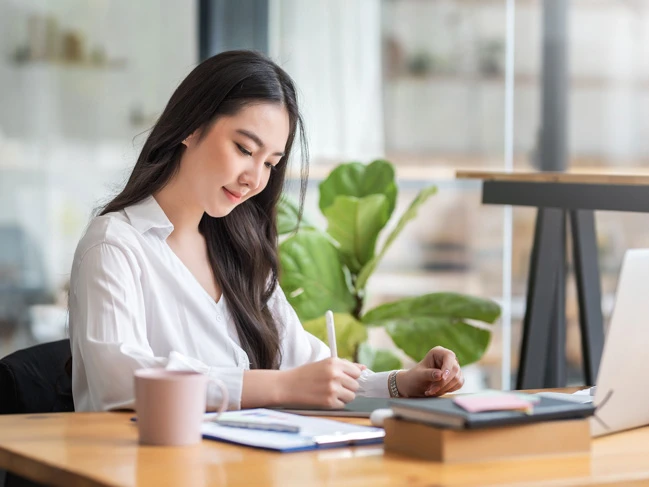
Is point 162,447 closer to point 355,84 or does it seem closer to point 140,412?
point 140,412

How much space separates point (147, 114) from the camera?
3.64 m

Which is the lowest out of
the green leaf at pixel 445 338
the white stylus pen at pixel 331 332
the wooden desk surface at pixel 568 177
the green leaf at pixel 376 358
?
the green leaf at pixel 376 358

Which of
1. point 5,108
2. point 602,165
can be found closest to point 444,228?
point 602,165

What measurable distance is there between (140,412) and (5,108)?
2352 mm

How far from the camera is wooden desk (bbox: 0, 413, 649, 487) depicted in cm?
113

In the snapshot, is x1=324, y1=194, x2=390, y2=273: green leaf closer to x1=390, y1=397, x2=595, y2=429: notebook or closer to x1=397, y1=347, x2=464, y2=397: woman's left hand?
x1=397, y1=347, x2=464, y2=397: woman's left hand

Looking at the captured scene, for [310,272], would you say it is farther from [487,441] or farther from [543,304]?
[487,441]

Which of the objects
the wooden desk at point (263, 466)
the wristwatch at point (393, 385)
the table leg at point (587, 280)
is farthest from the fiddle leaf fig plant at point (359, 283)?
the wooden desk at point (263, 466)

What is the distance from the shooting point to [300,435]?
1.34 metres

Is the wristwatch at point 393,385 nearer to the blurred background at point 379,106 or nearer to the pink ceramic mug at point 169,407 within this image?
the pink ceramic mug at point 169,407

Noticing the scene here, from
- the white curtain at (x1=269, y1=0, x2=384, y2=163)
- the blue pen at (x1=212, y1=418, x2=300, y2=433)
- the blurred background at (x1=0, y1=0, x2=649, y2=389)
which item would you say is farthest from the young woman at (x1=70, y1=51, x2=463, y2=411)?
the white curtain at (x1=269, y1=0, x2=384, y2=163)

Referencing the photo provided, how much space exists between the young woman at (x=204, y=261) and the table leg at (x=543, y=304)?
0.88 metres

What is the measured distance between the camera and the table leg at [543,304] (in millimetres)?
2816

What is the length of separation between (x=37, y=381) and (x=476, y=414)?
A: 0.90m
